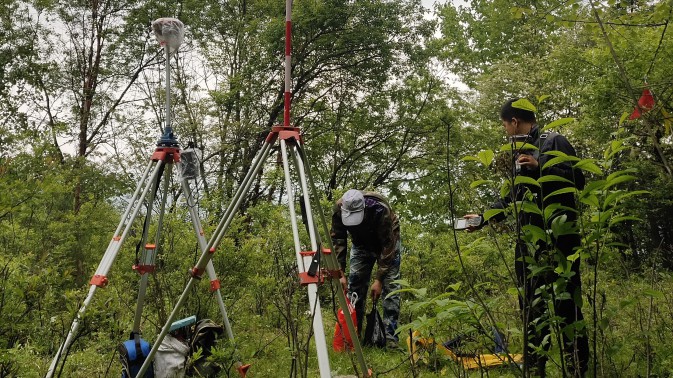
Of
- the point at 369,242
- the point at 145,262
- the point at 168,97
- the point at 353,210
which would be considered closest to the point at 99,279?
the point at 145,262

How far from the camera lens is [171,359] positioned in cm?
353

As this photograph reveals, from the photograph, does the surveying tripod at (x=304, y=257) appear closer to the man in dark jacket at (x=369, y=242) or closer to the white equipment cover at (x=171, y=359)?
the white equipment cover at (x=171, y=359)

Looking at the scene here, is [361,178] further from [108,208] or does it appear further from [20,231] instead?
[20,231]

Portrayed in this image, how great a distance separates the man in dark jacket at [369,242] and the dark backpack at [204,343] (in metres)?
1.52

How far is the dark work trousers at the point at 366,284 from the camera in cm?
502

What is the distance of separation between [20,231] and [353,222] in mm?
4086

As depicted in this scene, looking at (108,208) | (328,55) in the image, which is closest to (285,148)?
(108,208)

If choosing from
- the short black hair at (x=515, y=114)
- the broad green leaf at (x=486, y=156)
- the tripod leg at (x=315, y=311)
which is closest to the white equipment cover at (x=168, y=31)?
the tripod leg at (x=315, y=311)

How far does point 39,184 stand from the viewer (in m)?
3.77

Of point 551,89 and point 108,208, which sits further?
point 551,89

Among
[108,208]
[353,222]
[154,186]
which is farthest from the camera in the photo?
[108,208]

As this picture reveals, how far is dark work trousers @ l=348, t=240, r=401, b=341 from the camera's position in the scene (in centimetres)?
502

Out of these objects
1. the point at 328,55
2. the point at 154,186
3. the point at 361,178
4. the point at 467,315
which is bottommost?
the point at 467,315

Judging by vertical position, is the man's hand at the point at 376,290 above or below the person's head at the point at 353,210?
below
